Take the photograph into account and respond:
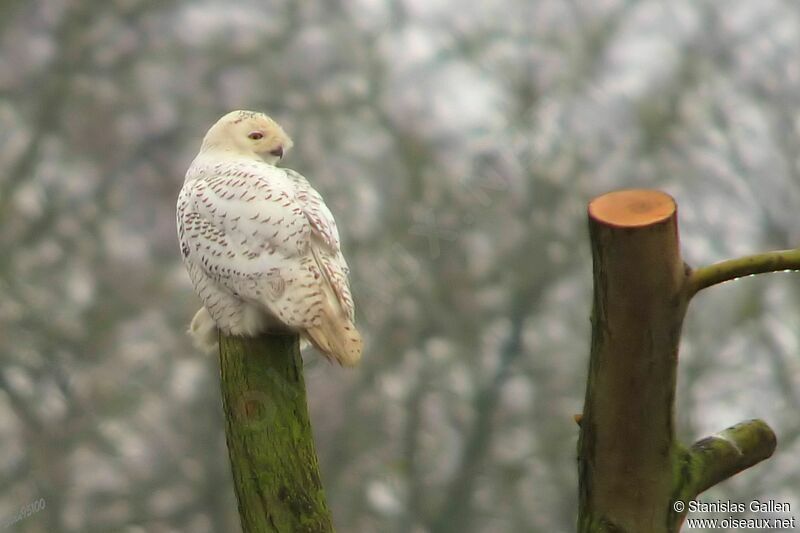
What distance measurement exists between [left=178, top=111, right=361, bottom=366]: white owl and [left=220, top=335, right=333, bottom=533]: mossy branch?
0.26 feet

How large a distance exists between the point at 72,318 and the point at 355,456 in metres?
1.13

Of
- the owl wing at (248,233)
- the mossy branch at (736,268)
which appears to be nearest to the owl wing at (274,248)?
the owl wing at (248,233)

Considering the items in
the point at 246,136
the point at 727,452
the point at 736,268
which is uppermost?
the point at 246,136

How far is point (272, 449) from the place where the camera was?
146 centimetres

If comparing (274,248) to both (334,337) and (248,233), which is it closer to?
(248,233)

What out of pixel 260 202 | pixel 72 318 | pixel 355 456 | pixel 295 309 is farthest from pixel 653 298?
pixel 72 318

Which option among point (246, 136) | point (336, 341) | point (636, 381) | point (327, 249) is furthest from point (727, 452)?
point (246, 136)

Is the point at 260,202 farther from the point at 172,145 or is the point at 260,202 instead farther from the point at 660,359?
the point at 172,145

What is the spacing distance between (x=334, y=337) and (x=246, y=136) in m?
0.48

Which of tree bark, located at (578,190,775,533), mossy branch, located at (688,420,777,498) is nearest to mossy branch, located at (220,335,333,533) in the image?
tree bark, located at (578,190,775,533)

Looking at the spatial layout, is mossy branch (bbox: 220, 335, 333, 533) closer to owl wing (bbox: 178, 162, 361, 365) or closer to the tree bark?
owl wing (bbox: 178, 162, 361, 365)

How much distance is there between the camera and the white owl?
4.95 feet

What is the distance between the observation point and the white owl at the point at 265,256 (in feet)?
4.95

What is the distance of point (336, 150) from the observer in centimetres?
366
